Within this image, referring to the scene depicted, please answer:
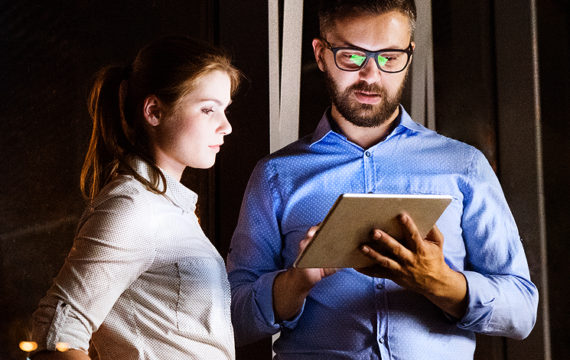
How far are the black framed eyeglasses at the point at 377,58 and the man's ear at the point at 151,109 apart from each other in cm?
58

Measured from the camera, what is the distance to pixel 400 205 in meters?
1.23

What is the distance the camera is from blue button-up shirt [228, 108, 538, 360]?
1.59 m

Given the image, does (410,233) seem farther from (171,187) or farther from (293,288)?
(171,187)

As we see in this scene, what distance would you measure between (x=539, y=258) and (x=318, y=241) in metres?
1.24

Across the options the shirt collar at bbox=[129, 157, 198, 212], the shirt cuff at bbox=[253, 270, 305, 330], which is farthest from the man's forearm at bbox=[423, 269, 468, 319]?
the shirt collar at bbox=[129, 157, 198, 212]

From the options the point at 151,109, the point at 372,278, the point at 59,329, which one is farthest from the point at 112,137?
the point at 372,278

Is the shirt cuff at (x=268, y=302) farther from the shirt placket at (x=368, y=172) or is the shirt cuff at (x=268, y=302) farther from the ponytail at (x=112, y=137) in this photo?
the ponytail at (x=112, y=137)

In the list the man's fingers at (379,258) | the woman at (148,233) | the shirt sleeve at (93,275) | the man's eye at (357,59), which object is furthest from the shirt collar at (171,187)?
the man's eye at (357,59)

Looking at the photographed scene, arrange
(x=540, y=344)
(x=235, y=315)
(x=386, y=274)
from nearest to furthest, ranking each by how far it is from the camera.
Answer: (x=386, y=274)
(x=235, y=315)
(x=540, y=344)

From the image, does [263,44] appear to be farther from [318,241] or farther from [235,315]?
[318,241]

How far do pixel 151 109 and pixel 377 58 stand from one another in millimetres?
675

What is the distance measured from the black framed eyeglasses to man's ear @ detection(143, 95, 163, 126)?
579 millimetres

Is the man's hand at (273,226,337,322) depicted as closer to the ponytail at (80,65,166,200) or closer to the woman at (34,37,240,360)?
the woman at (34,37,240,360)

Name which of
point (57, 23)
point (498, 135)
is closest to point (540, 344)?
point (498, 135)
